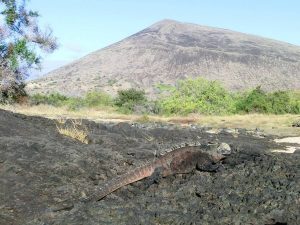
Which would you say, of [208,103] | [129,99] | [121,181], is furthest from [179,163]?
[129,99]

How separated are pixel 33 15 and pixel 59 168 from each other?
21.6 m

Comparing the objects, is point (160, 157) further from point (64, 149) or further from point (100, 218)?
point (100, 218)

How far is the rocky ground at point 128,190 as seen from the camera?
6441mm

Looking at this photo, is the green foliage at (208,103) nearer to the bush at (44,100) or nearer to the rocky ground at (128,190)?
the bush at (44,100)

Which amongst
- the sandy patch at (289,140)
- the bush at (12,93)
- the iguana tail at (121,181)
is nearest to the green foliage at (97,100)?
the bush at (12,93)

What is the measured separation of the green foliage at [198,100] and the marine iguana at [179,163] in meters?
33.0

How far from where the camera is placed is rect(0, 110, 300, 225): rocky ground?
644cm

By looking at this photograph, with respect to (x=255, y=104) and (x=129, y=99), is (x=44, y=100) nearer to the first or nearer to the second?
(x=129, y=99)

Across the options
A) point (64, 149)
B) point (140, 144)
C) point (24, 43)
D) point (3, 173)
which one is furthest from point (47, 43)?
point (3, 173)

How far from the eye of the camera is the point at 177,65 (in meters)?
138

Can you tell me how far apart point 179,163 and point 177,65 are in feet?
423

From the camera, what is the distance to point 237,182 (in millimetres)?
8242

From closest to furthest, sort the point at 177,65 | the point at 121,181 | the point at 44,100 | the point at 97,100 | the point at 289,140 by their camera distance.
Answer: the point at 121,181 < the point at 289,140 < the point at 44,100 < the point at 97,100 < the point at 177,65

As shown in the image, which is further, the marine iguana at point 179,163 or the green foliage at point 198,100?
the green foliage at point 198,100
